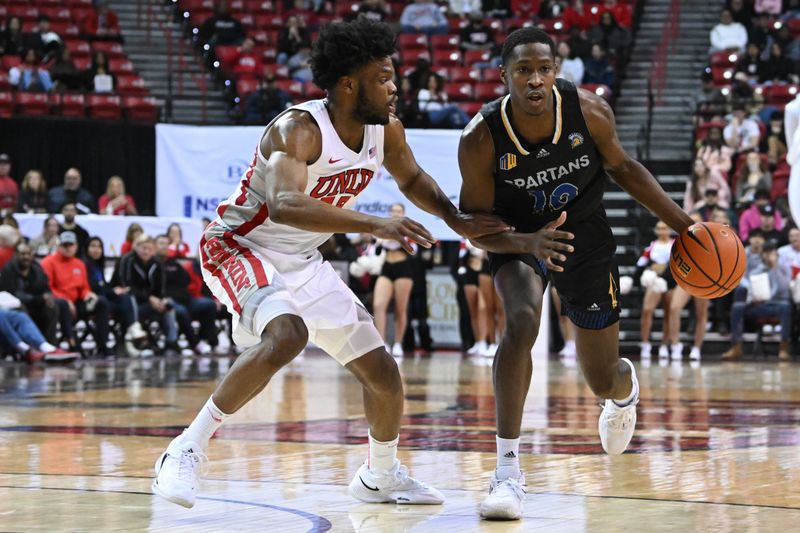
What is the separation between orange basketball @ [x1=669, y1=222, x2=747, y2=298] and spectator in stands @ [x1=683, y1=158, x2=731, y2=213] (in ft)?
32.1

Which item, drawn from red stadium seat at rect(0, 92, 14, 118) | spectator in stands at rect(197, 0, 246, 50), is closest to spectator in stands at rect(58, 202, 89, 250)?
red stadium seat at rect(0, 92, 14, 118)

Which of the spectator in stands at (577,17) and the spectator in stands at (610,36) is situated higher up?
the spectator in stands at (577,17)

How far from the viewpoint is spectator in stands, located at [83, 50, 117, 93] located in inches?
653

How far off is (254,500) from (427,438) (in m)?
1.99

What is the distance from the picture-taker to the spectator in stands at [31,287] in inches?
478

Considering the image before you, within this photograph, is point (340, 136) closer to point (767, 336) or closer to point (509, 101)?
point (509, 101)

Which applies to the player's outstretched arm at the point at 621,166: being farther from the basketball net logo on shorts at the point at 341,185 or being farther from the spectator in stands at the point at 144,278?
the spectator in stands at the point at 144,278

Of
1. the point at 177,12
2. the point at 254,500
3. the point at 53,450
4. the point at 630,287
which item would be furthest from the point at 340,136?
the point at 177,12

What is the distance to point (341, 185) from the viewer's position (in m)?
4.50

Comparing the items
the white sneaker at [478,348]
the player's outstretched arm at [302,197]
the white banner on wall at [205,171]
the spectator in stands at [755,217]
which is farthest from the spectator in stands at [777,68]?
the player's outstretched arm at [302,197]

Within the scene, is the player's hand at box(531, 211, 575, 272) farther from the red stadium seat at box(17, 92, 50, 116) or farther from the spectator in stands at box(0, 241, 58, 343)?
the red stadium seat at box(17, 92, 50, 116)

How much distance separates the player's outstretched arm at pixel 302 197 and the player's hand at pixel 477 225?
1.61ft

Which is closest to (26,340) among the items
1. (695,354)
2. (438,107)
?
(438,107)

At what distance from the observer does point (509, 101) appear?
4.71 metres
